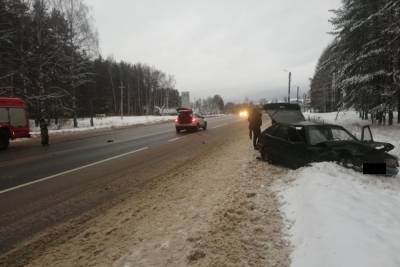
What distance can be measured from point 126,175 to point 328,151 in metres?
5.37

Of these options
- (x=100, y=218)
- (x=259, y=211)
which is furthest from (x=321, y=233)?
(x=100, y=218)

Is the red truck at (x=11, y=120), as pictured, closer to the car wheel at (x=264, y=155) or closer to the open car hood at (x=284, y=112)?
the car wheel at (x=264, y=155)

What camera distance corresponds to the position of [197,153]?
572 inches

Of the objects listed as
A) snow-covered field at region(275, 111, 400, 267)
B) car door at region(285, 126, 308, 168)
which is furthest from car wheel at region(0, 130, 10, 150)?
snow-covered field at region(275, 111, 400, 267)

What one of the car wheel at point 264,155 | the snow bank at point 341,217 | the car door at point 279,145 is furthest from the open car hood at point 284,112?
the snow bank at point 341,217

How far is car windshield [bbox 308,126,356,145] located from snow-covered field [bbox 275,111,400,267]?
1170 millimetres

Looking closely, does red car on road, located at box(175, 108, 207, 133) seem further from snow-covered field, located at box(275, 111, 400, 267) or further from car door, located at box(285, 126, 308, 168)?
snow-covered field, located at box(275, 111, 400, 267)

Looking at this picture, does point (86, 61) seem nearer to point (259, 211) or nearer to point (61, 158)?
point (61, 158)

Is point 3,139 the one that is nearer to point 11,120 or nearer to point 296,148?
point 11,120

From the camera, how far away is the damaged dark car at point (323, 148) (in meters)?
8.26

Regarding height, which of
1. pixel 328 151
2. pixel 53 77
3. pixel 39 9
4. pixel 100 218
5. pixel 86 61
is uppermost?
pixel 39 9

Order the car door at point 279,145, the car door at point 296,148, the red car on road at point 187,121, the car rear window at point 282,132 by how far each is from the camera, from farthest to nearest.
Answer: the red car on road at point 187,121, the car rear window at point 282,132, the car door at point 279,145, the car door at point 296,148

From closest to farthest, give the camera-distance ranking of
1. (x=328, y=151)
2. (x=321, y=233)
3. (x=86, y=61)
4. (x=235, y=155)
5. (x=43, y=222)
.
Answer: (x=321, y=233) → (x=43, y=222) → (x=328, y=151) → (x=235, y=155) → (x=86, y=61)

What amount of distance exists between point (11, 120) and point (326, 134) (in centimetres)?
1529
